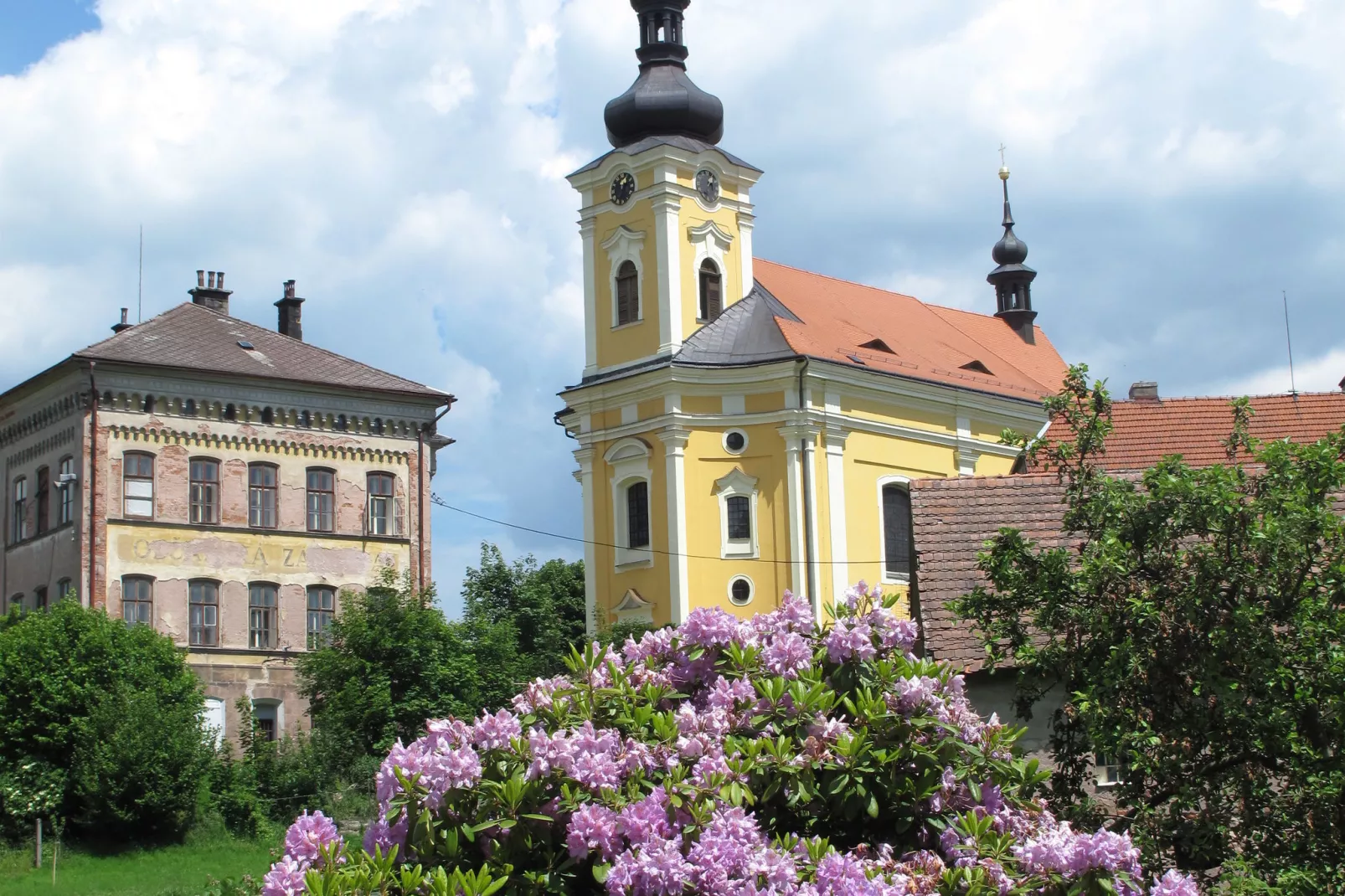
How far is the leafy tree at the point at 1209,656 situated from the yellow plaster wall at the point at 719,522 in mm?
33896

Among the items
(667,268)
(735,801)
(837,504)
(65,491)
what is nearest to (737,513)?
(837,504)

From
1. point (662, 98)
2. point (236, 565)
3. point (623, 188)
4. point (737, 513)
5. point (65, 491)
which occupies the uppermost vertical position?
point (662, 98)

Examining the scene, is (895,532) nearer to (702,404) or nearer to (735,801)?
(702,404)

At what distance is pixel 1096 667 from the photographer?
12375 mm

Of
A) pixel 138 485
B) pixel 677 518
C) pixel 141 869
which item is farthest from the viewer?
pixel 677 518

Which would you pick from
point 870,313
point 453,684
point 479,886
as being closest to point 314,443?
point 453,684

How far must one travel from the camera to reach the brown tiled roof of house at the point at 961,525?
17547 millimetres

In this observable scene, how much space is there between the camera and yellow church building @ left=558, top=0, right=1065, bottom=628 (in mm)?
47312

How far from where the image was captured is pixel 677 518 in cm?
4712

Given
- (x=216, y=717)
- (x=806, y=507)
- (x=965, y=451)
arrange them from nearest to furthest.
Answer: (x=216, y=717)
(x=806, y=507)
(x=965, y=451)

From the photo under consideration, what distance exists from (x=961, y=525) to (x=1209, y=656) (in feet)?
22.4

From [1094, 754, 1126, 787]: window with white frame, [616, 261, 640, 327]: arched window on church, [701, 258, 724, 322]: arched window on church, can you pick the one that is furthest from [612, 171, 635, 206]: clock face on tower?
[1094, 754, 1126, 787]: window with white frame

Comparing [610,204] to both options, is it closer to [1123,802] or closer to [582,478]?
[582,478]

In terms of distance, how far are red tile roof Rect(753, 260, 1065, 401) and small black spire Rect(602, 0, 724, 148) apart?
185 inches
